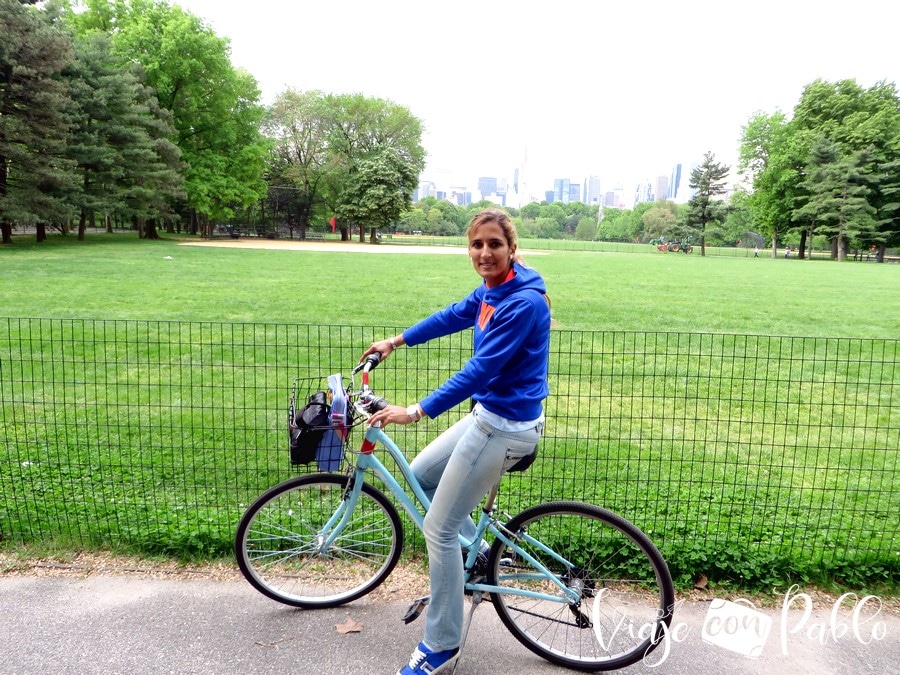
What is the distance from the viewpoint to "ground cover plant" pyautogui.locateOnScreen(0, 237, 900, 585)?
3.93 m

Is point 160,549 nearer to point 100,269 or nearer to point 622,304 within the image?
point 622,304

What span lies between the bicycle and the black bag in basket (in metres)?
0.12

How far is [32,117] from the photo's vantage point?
1103 inches

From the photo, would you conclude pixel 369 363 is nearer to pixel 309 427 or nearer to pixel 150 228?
pixel 309 427

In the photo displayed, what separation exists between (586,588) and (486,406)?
1110mm

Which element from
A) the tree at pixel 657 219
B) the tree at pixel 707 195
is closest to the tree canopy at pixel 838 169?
the tree at pixel 707 195

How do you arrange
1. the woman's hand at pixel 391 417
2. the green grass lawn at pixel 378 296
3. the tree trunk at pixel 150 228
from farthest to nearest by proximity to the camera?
the tree trunk at pixel 150 228
the green grass lawn at pixel 378 296
the woman's hand at pixel 391 417

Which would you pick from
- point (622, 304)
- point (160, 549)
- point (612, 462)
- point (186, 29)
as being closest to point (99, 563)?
point (160, 549)

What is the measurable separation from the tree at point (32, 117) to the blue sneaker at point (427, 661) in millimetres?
31609

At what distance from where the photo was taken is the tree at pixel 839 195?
53344 millimetres

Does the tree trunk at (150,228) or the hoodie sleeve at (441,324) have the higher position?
the tree trunk at (150,228)

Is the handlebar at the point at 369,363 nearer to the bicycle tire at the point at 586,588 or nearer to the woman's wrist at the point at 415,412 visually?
the woman's wrist at the point at 415,412

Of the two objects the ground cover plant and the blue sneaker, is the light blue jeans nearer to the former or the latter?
the blue sneaker

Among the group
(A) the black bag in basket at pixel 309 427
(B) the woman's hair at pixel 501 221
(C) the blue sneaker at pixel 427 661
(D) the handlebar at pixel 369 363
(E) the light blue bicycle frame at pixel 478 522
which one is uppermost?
(B) the woman's hair at pixel 501 221
